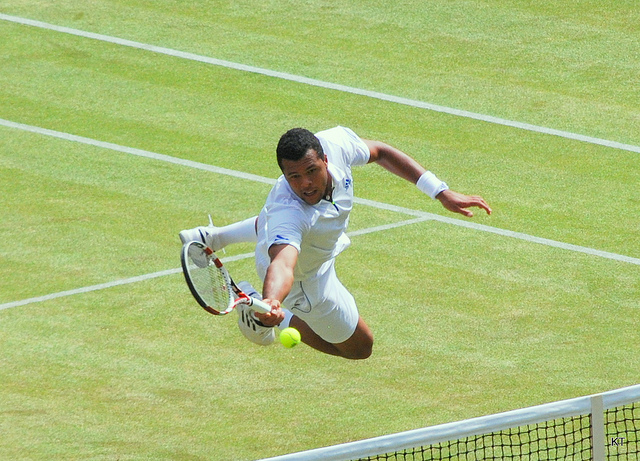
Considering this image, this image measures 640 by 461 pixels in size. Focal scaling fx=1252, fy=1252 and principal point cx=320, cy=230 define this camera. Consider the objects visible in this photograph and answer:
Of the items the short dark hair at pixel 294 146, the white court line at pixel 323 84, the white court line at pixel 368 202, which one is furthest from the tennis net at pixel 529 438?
the white court line at pixel 323 84

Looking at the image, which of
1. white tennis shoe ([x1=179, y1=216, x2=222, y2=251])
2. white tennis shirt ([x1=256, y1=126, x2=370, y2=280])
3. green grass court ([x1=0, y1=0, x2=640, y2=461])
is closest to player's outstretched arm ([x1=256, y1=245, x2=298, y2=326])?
white tennis shirt ([x1=256, y1=126, x2=370, y2=280])

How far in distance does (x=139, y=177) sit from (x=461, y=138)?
3994mm

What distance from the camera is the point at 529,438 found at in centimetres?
835

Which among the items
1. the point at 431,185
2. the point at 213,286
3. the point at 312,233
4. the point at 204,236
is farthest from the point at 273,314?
the point at 204,236

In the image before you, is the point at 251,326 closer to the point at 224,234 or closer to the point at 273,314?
the point at 224,234

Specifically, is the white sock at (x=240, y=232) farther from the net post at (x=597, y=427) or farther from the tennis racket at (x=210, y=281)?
the net post at (x=597, y=427)

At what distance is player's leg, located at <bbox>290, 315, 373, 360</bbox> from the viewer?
1016cm

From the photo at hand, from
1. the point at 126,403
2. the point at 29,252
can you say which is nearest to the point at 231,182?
the point at 29,252

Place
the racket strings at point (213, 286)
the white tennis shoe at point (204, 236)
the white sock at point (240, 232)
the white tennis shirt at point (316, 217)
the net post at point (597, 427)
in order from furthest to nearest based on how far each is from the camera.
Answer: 1. the white tennis shoe at point (204, 236)
2. the white sock at point (240, 232)
3. the white tennis shirt at point (316, 217)
4. the racket strings at point (213, 286)
5. the net post at point (597, 427)

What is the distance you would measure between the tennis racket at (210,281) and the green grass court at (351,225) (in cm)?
169

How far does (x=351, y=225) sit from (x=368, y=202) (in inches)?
25.2

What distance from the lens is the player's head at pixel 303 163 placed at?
27.8ft

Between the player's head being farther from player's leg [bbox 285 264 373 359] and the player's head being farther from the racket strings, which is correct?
player's leg [bbox 285 264 373 359]

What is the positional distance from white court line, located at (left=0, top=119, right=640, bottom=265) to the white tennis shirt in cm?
383
